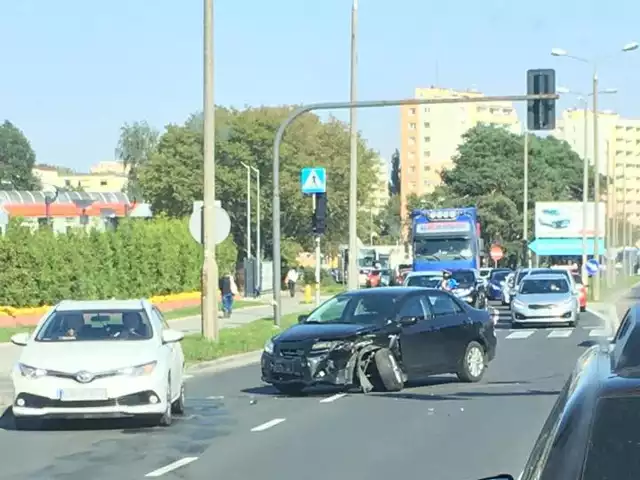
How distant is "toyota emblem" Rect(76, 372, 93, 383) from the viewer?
14.0 meters

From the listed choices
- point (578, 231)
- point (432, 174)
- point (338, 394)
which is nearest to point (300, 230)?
point (578, 231)

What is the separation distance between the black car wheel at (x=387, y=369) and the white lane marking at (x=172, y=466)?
6.23 meters

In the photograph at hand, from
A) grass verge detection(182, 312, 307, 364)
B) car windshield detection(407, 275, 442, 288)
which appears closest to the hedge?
grass verge detection(182, 312, 307, 364)

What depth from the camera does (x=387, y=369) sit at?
18.0 m

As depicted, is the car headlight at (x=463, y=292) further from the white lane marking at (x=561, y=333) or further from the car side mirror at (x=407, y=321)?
the car side mirror at (x=407, y=321)

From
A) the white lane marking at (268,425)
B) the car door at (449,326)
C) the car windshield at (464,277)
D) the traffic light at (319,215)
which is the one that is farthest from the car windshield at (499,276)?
the white lane marking at (268,425)

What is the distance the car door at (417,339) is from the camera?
1844cm

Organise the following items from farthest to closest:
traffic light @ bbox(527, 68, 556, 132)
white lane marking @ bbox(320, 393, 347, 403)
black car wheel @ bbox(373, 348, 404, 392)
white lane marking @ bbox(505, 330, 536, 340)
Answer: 1. white lane marking @ bbox(505, 330, 536, 340)
2. traffic light @ bbox(527, 68, 556, 132)
3. black car wheel @ bbox(373, 348, 404, 392)
4. white lane marking @ bbox(320, 393, 347, 403)

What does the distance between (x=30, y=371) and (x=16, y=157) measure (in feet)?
407

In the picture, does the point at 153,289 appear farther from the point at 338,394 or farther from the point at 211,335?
the point at 338,394

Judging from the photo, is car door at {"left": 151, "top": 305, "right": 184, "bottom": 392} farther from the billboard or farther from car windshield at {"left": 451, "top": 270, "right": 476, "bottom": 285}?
the billboard

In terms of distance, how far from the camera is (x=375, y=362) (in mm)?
18000

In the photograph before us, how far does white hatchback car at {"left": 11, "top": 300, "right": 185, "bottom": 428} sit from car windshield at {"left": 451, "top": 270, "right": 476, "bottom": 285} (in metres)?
28.4

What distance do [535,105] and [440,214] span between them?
24354 mm
